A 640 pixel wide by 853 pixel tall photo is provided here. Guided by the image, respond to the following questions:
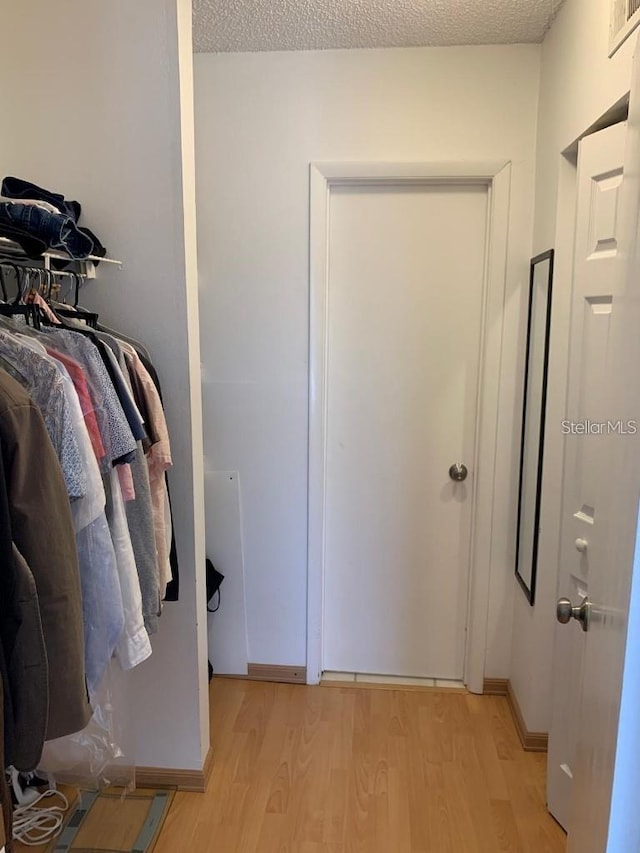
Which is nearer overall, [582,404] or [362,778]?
[582,404]

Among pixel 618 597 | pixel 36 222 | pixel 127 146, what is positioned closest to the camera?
pixel 618 597

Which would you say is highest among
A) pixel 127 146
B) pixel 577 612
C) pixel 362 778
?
pixel 127 146

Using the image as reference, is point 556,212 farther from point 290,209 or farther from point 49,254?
point 49,254

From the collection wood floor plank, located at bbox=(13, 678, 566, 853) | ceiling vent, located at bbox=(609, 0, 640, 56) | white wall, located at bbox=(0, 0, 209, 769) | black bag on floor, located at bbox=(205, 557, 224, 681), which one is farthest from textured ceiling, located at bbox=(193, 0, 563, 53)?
wood floor plank, located at bbox=(13, 678, 566, 853)

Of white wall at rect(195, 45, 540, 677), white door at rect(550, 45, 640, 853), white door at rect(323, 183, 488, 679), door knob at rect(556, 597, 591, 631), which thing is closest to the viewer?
white door at rect(550, 45, 640, 853)

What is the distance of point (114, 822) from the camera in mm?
1864

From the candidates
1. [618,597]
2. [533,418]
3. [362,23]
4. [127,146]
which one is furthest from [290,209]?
[618,597]

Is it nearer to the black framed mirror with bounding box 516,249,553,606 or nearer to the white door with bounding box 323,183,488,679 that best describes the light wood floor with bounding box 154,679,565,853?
the white door with bounding box 323,183,488,679

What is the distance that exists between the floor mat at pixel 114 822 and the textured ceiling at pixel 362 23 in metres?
2.59

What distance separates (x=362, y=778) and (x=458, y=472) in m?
1.19

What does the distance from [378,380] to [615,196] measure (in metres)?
1.12

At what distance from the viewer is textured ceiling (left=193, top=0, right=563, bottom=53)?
196cm

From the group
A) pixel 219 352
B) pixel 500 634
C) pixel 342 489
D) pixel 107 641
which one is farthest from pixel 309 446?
pixel 107 641

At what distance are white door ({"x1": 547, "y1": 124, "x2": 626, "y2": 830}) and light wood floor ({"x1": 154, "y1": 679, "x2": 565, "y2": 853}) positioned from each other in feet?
0.69
